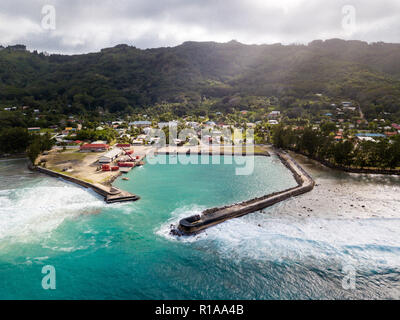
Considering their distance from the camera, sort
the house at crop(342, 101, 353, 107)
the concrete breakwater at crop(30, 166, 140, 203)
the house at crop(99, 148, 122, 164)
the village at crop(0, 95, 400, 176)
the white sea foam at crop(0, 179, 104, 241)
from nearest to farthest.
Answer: the white sea foam at crop(0, 179, 104, 241)
the concrete breakwater at crop(30, 166, 140, 203)
the village at crop(0, 95, 400, 176)
the house at crop(99, 148, 122, 164)
the house at crop(342, 101, 353, 107)

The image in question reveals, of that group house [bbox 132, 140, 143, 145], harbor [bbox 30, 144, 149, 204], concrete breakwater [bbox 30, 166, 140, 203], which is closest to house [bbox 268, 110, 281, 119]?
house [bbox 132, 140, 143, 145]

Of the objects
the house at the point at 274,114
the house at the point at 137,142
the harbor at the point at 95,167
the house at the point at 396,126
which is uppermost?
the house at the point at 274,114

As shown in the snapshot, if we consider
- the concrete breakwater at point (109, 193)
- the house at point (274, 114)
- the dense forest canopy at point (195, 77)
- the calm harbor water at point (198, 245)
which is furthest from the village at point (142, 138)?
the dense forest canopy at point (195, 77)

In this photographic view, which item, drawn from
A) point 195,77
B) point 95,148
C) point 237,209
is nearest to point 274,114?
point 95,148

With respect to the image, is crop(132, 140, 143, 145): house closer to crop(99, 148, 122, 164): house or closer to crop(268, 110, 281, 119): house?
crop(99, 148, 122, 164): house

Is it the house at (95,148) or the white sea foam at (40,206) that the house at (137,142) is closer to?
the house at (95,148)

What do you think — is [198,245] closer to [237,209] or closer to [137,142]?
[237,209]
